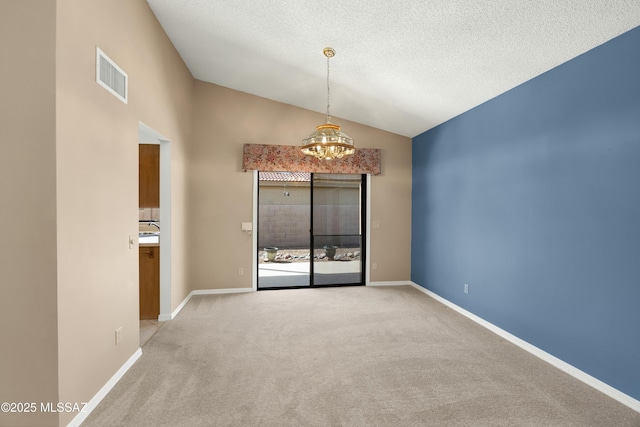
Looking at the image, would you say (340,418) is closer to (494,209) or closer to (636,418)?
(636,418)

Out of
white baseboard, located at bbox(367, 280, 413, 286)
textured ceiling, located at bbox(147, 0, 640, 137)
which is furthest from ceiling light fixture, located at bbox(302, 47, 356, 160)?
white baseboard, located at bbox(367, 280, 413, 286)

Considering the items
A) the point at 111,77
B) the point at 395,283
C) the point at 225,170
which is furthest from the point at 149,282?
the point at 395,283

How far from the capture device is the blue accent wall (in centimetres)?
232

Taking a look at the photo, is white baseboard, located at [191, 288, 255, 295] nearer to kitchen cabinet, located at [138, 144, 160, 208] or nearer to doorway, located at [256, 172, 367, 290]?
doorway, located at [256, 172, 367, 290]

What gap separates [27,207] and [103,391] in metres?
1.42

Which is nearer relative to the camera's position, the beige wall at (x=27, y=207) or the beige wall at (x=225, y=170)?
the beige wall at (x=27, y=207)

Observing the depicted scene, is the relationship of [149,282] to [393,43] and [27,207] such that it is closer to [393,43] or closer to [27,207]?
[27,207]

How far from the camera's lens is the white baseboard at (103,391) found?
2.01 m

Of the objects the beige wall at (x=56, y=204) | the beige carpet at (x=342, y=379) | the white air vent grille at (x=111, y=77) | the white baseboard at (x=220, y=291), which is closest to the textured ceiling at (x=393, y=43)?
the white air vent grille at (x=111, y=77)

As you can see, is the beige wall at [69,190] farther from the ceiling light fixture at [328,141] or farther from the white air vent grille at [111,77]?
the ceiling light fixture at [328,141]

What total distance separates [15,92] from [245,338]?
107 inches

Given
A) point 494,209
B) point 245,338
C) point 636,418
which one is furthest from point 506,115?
point 245,338

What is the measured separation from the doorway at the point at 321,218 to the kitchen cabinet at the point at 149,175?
1.69 m

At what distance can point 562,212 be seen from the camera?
9.27 ft
